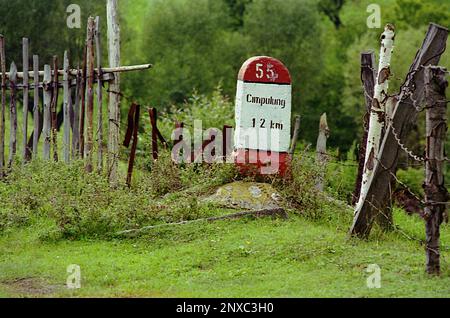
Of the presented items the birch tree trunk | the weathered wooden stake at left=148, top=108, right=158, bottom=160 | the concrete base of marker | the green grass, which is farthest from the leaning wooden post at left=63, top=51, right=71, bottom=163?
the birch tree trunk

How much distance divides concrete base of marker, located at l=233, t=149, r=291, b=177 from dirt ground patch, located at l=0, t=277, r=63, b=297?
4.71 m

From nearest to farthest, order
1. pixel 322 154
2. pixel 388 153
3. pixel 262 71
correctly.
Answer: pixel 388 153 < pixel 262 71 < pixel 322 154

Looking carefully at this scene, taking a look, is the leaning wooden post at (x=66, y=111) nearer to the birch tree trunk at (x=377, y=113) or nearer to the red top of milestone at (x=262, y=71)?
the red top of milestone at (x=262, y=71)

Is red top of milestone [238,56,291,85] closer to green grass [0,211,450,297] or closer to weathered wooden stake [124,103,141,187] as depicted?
weathered wooden stake [124,103,141,187]

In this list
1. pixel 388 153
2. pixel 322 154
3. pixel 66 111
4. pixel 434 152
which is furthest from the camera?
pixel 322 154

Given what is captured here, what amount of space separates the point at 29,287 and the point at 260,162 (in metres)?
5.20

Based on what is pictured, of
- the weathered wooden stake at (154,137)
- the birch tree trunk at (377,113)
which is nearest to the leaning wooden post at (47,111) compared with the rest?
the weathered wooden stake at (154,137)

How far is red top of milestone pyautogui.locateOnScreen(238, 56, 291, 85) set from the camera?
48.7 ft

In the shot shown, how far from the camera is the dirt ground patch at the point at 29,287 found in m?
10.3

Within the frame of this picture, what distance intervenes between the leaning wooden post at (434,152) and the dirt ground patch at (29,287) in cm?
398

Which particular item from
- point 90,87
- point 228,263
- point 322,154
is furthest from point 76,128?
point 228,263

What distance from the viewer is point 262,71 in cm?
1491

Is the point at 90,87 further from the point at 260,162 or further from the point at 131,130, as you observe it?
the point at 260,162

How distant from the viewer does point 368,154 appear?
12398 mm
